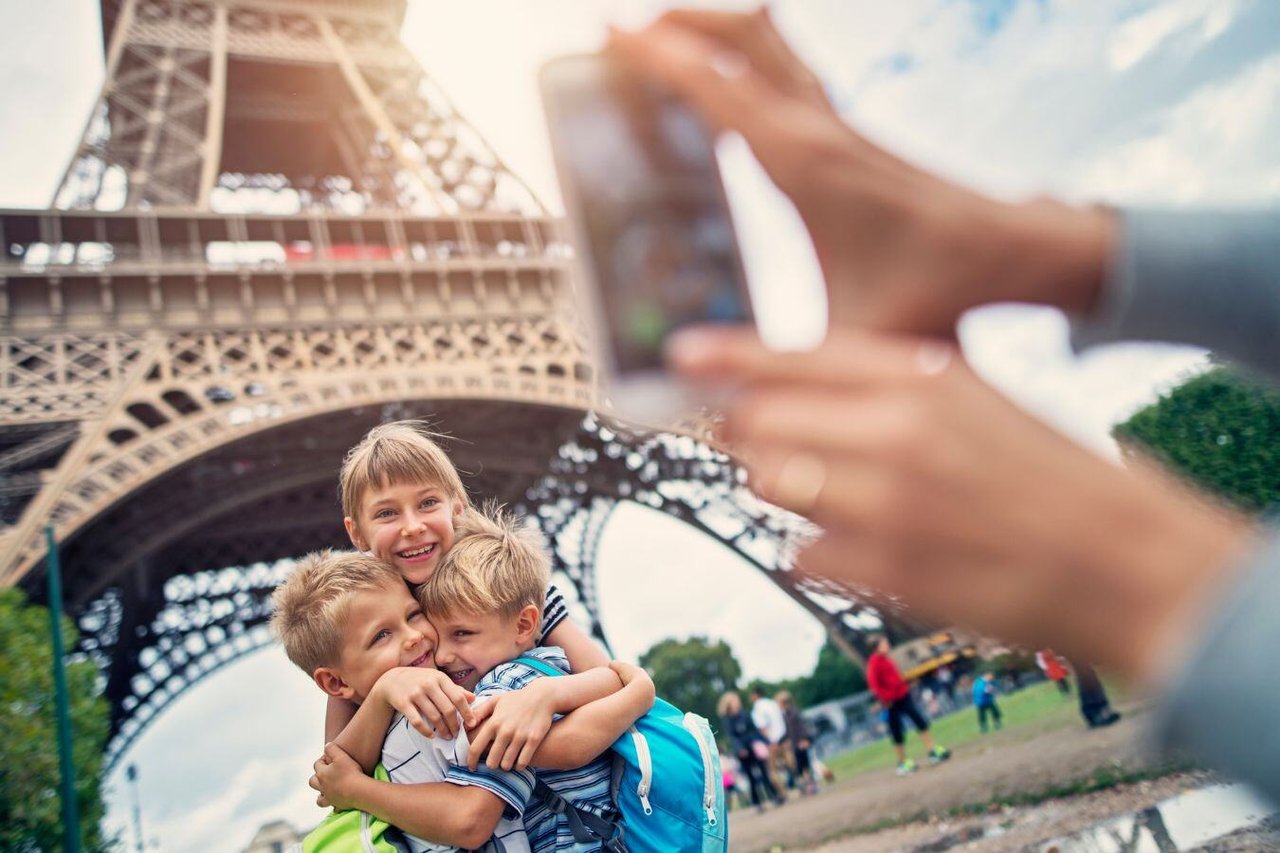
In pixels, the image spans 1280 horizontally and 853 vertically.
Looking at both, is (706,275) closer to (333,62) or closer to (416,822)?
(416,822)

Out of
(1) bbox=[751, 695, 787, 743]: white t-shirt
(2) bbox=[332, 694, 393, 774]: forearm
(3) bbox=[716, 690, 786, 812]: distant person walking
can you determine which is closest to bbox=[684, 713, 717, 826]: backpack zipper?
(2) bbox=[332, 694, 393, 774]: forearm

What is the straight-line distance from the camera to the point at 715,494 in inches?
502

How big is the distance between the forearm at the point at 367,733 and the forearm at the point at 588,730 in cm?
29

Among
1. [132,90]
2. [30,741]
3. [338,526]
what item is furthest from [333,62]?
[30,741]

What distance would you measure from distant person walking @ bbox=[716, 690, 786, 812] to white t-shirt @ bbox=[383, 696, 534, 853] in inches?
256

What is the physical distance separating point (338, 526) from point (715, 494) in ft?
24.8

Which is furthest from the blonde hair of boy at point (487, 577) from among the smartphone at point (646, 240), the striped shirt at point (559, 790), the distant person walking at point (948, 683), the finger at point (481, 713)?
the distant person walking at point (948, 683)

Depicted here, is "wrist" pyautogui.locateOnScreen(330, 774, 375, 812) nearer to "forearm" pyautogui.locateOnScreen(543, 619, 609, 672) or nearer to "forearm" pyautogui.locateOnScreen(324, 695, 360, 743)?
"forearm" pyautogui.locateOnScreen(324, 695, 360, 743)

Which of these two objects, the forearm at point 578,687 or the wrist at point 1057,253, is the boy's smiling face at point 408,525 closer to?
the forearm at point 578,687

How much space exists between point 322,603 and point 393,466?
0.32m

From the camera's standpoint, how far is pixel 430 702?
140 centimetres

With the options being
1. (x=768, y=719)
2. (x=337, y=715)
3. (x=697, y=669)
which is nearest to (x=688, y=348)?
(x=337, y=715)

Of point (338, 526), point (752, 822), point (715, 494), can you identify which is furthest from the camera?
point (338, 526)

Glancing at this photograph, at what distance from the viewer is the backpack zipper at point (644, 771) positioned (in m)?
1.49
